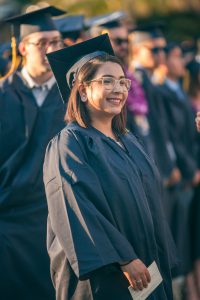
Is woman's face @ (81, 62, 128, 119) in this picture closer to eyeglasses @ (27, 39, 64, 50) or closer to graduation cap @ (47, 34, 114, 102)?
graduation cap @ (47, 34, 114, 102)

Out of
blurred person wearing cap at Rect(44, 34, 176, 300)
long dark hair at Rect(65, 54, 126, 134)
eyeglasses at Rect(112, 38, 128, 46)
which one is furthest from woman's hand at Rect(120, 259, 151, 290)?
eyeglasses at Rect(112, 38, 128, 46)

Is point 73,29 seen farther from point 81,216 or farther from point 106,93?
point 81,216

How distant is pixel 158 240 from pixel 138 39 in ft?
19.5

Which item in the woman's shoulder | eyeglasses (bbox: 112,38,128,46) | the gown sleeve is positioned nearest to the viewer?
the gown sleeve

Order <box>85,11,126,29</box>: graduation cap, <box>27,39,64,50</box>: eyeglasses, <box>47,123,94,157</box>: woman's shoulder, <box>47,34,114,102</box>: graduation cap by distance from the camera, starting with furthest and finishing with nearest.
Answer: <box>85,11,126,29</box>: graduation cap → <box>27,39,64,50</box>: eyeglasses → <box>47,34,114,102</box>: graduation cap → <box>47,123,94,157</box>: woman's shoulder

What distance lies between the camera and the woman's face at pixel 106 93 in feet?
18.8

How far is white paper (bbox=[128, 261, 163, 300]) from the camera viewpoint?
5492 millimetres

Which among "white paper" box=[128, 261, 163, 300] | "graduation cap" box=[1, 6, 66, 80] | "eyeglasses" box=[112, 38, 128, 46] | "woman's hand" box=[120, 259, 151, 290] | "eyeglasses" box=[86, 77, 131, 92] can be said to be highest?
"eyeglasses" box=[86, 77, 131, 92]

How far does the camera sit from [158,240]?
5.86 metres

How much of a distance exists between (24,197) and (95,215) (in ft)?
5.34

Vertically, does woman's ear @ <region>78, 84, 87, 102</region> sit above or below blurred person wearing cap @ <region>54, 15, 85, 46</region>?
above

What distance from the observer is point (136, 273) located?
17.8 ft

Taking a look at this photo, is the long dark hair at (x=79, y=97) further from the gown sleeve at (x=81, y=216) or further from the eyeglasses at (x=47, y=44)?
the eyeglasses at (x=47, y=44)

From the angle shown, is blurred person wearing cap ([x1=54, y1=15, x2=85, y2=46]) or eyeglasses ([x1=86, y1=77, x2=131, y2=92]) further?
blurred person wearing cap ([x1=54, y1=15, x2=85, y2=46])
